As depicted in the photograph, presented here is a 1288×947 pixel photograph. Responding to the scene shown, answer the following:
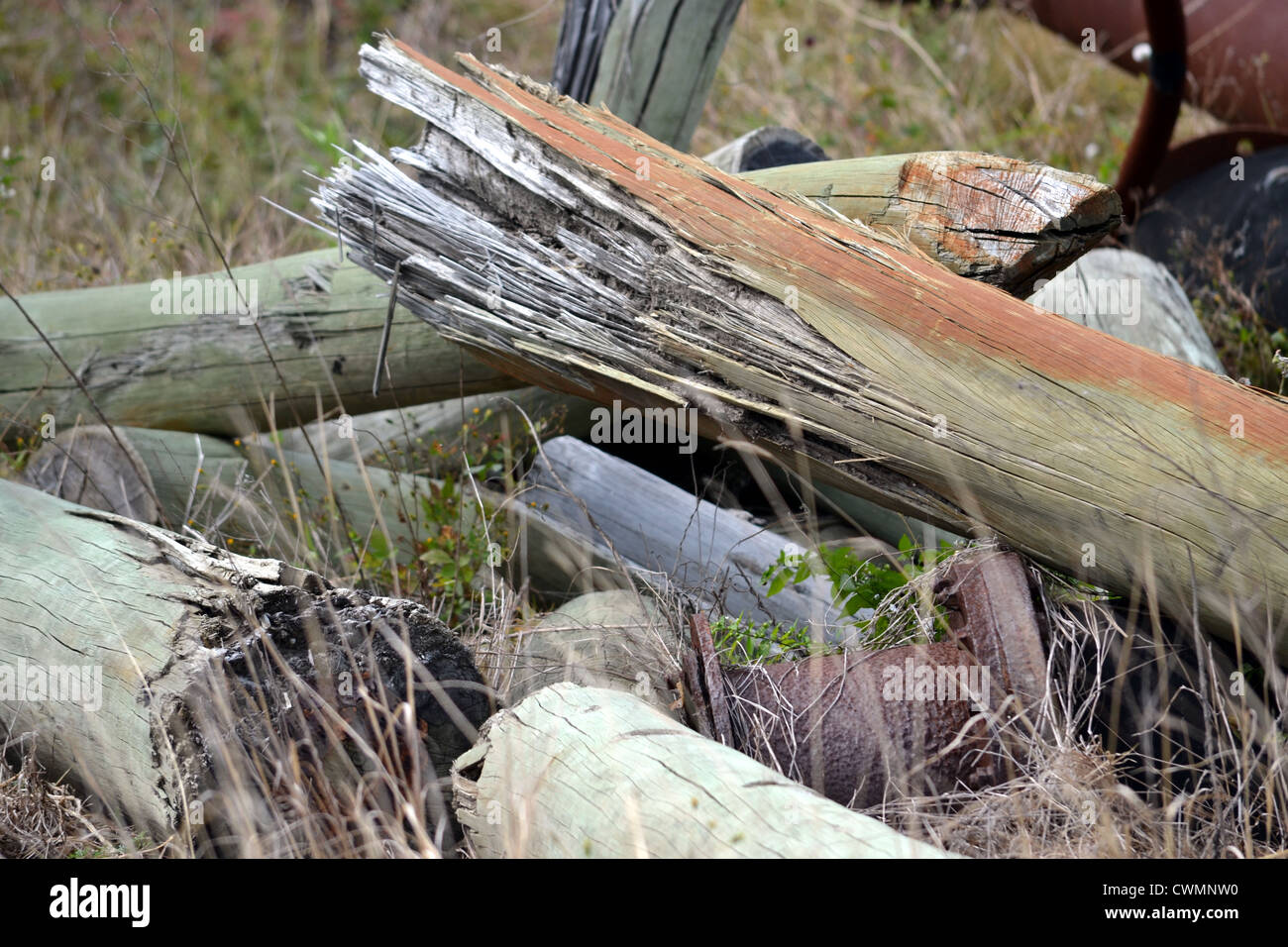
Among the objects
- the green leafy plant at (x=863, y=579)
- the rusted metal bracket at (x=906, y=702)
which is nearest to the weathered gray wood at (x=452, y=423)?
the green leafy plant at (x=863, y=579)

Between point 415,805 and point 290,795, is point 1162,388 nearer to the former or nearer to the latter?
point 415,805

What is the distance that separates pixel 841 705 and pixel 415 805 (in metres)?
0.96

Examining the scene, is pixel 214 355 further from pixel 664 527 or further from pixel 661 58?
pixel 661 58

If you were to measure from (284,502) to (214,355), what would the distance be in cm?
61

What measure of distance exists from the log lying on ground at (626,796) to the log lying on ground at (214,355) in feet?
5.83

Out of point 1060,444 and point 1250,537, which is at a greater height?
point 1060,444

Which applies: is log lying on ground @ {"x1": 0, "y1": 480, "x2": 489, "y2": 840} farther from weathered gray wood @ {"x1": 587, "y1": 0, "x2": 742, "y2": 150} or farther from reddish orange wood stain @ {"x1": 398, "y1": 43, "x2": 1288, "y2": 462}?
weathered gray wood @ {"x1": 587, "y1": 0, "x2": 742, "y2": 150}

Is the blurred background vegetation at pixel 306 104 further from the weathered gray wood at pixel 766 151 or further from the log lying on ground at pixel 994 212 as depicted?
the log lying on ground at pixel 994 212

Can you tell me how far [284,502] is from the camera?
3.84 m

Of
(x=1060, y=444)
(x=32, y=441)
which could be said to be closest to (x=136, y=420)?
(x=32, y=441)

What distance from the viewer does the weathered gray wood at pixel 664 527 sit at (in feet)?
10.6

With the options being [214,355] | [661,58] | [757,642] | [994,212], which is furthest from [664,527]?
[661,58]

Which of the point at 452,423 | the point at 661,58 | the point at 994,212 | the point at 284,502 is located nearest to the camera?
the point at 994,212
